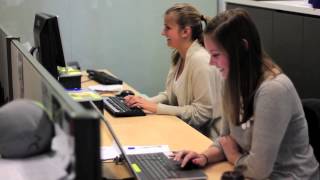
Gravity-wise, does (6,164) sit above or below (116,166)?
above

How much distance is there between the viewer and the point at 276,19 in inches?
132

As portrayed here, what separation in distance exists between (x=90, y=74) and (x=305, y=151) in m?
2.08

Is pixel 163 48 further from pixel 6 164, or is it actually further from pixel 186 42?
pixel 6 164

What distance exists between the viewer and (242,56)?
5.71ft

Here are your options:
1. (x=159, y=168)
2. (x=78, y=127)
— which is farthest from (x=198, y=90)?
(x=78, y=127)

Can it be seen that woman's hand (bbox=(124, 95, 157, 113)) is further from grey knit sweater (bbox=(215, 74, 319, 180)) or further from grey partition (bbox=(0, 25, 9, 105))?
grey knit sweater (bbox=(215, 74, 319, 180))

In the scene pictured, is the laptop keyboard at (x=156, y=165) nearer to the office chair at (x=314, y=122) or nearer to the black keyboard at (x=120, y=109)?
the office chair at (x=314, y=122)

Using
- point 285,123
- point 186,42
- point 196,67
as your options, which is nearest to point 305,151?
point 285,123

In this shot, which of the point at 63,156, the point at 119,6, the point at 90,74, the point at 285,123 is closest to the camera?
the point at 63,156

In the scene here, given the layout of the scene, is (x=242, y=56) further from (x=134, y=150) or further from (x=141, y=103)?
(x=141, y=103)

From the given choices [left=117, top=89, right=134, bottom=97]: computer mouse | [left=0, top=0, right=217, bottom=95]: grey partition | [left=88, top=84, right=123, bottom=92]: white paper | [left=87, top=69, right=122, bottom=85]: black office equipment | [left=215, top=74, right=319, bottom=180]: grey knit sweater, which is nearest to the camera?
[left=215, top=74, right=319, bottom=180]: grey knit sweater

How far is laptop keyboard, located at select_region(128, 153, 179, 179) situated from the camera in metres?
1.74

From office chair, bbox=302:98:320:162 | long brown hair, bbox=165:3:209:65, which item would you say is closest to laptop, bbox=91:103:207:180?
office chair, bbox=302:98:320:162

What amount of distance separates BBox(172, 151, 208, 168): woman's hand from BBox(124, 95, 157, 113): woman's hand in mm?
803
